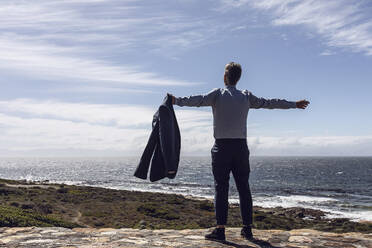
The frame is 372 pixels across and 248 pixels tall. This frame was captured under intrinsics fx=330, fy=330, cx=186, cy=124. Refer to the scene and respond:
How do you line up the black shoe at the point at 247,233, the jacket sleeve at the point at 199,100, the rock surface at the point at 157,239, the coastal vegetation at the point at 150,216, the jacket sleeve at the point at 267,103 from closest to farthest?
the jacket sleeve at the point at 199,100, the rock surface at the point at 157,239, the jacket sleeve at the point at 267,103, the black shoe at the point at 247,233, the coastal vegetation at the point at 150,216

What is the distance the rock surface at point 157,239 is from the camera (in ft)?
17.2

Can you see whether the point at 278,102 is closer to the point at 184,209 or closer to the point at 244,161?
the point at 244,161

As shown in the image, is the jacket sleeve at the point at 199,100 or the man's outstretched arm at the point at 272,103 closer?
the jacket sleeve at the point at 199,100

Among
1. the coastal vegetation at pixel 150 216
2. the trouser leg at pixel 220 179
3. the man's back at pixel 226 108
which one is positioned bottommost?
the coastal vegetation at pixel 150 216

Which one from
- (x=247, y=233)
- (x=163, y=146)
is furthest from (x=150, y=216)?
(x=163, y=146)

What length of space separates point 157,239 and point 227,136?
7.17 feet

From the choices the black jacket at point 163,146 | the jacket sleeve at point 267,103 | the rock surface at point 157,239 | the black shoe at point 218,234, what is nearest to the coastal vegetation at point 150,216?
the rock surface at point 157,239

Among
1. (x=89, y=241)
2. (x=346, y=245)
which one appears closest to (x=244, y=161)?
(x=346, y=245)

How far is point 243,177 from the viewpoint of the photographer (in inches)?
206

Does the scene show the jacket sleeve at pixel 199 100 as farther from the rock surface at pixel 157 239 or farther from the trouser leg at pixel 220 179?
the rock surface at pixel 157 239

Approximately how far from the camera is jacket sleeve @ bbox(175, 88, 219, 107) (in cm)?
507

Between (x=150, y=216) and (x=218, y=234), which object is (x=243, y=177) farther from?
(x=150, y=216)

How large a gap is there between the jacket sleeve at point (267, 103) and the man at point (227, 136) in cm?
14

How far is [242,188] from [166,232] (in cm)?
199
